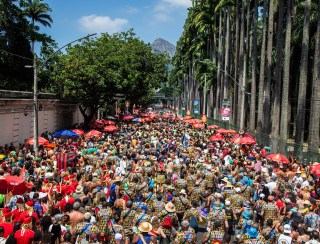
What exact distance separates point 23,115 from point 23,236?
2315cm

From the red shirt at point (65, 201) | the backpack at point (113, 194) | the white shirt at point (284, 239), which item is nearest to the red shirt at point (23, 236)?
the red shirt at point (65, 201)

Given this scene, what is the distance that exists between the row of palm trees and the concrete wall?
1449cm

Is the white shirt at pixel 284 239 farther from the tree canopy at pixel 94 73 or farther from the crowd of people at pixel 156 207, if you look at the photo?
the tree canopy at pixel 94 73

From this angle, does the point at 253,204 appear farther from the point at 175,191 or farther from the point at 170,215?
the point at 170,215

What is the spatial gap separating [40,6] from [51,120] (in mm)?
39966

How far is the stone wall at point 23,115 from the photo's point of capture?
26.6 meters

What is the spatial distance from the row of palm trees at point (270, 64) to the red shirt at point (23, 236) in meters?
19.0

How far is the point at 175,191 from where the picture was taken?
12.9 m

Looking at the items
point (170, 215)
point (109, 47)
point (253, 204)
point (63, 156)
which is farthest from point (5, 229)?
point (109, 47)

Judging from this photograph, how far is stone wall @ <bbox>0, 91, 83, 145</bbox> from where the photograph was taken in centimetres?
2658

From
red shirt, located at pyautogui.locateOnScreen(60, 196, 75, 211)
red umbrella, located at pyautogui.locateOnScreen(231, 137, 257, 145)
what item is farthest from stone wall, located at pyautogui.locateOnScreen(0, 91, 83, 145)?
red shirt, located at pyautogui.locateOnScreen(60, 196, 75, 211)

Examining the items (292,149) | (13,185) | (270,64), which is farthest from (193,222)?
(270,64)

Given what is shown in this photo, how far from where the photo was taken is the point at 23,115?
30.1 m

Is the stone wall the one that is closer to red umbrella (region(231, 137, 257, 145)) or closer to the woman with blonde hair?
red umbrella (region(231, 137, 257, 145))
